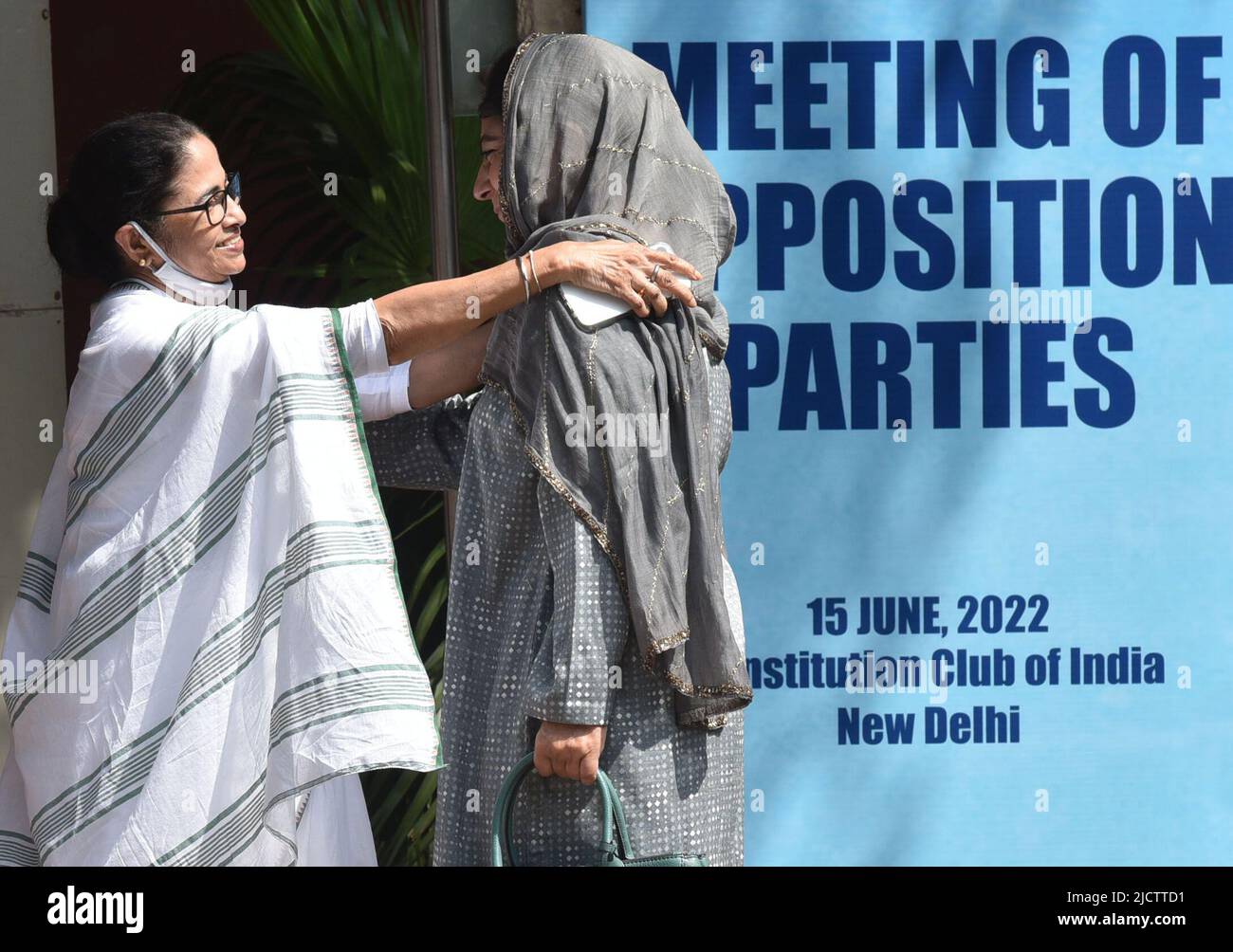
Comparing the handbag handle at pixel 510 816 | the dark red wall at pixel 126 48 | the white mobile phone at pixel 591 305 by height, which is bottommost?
the handbag handle at pixel 510 816

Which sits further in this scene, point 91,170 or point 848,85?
point 848,85

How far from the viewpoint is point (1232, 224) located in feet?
11.1

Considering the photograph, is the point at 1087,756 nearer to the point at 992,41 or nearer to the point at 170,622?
the point at 992,41

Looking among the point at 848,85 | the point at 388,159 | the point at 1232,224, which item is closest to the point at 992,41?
the point at 848,85

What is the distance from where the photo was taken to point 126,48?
11.7ft

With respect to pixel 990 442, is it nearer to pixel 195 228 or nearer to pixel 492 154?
pixel 492 154

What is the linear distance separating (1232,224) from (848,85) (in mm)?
996

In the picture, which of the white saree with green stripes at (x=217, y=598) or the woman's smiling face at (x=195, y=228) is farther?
the woman's smiling face at (x=195, y=228)

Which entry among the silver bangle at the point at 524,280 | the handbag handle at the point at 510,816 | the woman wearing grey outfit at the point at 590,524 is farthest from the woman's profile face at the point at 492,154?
the handbag handle at the point at 510,816

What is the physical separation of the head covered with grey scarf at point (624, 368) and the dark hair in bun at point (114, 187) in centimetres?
61

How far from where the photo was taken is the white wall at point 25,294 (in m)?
3.58

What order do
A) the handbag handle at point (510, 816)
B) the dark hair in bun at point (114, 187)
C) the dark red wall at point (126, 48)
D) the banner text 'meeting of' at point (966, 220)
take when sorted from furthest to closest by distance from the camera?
the dark red wall at point (126, 48) < the banner text 'meeting of' at point (966, 220) < the dark hair in bun at point (114, 187) < the handbag handle at point (510, 816)

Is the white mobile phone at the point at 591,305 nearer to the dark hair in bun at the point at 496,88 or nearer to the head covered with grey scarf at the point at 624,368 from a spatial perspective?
the head covered with grey scarf at the point at 624,368

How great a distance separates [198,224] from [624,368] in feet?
2.69
